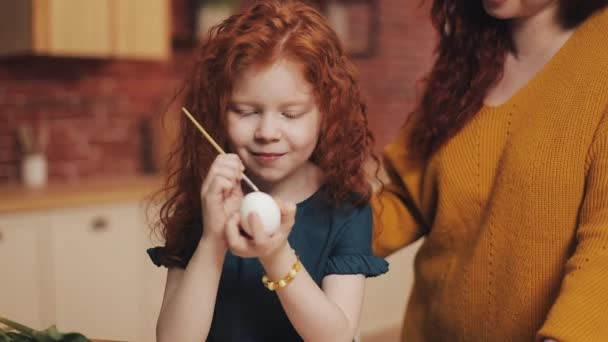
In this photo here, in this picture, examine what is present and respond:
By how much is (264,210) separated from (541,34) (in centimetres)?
76

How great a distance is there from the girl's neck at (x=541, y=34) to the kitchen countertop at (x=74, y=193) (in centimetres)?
144

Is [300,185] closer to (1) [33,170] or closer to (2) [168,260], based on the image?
(2) [168,260]

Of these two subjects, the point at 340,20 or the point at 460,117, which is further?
the point at 340,20

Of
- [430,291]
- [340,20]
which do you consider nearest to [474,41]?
[430,291]

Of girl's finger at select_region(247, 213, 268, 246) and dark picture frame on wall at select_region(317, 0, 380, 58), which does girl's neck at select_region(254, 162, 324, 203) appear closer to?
girl's finger at select_region(247, 213, 268, 246)

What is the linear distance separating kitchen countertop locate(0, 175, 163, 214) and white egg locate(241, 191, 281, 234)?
159 cm

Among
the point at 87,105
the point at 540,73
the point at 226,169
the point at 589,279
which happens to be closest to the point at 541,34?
the point at 540,73

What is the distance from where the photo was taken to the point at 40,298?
2.75 metres

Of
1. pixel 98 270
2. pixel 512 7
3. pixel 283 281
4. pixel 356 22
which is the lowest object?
pixel 98 270

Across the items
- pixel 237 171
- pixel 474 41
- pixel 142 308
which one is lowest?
pixel 142 308

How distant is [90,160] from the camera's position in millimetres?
3512

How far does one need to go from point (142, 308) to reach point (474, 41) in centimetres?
195

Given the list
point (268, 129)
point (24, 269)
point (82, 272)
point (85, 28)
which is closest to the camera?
point (268, 129)

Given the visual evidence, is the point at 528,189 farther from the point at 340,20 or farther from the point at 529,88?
the point at 340,20
